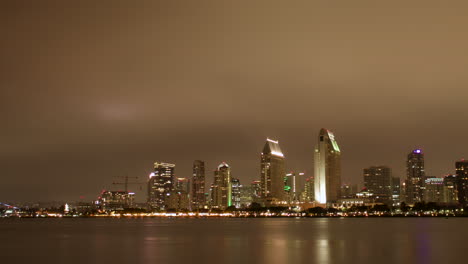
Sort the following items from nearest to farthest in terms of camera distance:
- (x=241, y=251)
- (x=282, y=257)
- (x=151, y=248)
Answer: (x=282, y=257) < (x=241, y=251) < (x=151, y=248)

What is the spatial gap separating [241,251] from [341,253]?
33.1ft

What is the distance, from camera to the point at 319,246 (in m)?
60.3

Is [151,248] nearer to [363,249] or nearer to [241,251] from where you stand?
[241,251]

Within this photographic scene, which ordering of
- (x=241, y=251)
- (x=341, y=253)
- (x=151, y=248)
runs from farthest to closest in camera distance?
(x=151, y=248), (x=241, y=251), (x=341, y=253)

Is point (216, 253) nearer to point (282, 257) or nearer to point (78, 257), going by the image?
point (282, 257)

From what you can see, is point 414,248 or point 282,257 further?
point 414,248

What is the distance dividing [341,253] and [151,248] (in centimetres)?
2107

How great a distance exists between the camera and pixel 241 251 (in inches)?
2181

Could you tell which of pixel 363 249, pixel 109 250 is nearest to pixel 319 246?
pixel 363 249

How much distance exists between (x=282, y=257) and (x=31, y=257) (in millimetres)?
23867

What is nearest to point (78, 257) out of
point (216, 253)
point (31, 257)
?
point (31, 257)

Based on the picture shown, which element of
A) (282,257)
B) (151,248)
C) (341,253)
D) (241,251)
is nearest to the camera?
(282,257)

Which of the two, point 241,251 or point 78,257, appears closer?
point 78,257

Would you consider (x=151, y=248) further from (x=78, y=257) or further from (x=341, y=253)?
(x=341, y=253)
